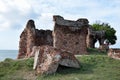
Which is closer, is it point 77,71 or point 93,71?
point 93,71

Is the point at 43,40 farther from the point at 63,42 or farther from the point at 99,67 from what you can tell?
the point at 99,67

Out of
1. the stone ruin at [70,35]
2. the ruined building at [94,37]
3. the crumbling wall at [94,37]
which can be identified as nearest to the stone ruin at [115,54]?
the stone ruin at [70,35]

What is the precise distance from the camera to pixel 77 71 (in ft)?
71.0

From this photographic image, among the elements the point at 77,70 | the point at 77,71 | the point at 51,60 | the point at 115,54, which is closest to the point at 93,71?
the point at 77,71

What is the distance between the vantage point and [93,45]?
44.7 metres

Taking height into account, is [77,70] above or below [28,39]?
below

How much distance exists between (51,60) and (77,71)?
1562 millimetres

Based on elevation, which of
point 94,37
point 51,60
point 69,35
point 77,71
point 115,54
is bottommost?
point 77,71

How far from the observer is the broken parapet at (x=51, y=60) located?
2141cm

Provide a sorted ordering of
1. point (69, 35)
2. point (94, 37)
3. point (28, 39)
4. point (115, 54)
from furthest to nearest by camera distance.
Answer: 1. point (94, 37)
2. point (28, 39)
3. point (69, 35)
4. point (115, 54)

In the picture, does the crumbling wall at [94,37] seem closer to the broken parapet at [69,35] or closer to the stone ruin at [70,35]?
the stone ruin at [70,35]

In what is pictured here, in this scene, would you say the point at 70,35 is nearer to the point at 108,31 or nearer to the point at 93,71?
the point at 93,71

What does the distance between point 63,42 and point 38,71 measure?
38.1 ft

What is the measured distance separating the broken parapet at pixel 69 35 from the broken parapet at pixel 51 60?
9.82 metres
